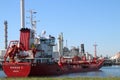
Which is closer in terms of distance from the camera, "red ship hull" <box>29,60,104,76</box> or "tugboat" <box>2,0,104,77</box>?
"tugboat" <box>2,0,104,77</box>

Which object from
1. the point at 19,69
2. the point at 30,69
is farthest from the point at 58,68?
the point at 19,69

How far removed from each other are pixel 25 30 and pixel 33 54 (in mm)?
6646

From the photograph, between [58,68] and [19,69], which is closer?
[19,69]

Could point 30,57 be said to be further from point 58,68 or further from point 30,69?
point 58,68

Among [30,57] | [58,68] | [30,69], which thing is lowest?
[58,68]

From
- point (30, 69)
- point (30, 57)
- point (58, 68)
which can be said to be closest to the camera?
point (30, 69)

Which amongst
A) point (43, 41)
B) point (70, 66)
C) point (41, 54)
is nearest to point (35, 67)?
point (41, 54)

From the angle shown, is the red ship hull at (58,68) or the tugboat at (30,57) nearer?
the tugboat at (30,57)

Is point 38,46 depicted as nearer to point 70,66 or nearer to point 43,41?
point 43,41

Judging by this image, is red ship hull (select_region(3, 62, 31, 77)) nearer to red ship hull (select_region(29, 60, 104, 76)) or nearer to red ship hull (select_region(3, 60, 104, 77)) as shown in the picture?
red ship hull (select_region(3, 60, 104, 77))

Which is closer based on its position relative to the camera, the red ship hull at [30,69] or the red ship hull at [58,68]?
the red ship hull at [30,69]

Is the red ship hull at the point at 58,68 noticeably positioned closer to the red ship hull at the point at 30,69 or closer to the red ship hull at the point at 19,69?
the red ship hull at the point at 30,69

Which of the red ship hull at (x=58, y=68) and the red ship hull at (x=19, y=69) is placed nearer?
the red ship hull at (x=19, y=69)

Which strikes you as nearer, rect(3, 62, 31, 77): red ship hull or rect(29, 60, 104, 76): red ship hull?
rect(3, 62, 31, 77): red ship hull
